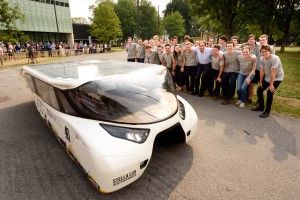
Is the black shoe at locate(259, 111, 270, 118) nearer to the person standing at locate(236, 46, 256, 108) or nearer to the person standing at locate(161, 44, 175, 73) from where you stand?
the person standing at locate(236, 46, 256, 108)

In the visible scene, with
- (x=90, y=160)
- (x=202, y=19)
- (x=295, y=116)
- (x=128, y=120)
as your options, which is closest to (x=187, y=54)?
(x=295, y=116)

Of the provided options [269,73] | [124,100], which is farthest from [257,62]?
[124,100]

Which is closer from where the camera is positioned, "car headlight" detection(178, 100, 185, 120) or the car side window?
"car headlight" detection(178, 100, 185, 120)

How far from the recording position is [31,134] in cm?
576

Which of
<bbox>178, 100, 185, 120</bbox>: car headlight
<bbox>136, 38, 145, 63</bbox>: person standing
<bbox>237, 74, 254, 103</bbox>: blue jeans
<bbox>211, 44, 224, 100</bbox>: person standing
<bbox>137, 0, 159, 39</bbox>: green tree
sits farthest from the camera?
<bbox>137, 0, 159, 39</bbox>: green tree

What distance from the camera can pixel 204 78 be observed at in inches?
342

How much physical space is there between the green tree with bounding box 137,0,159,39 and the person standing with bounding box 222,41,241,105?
65.0 m

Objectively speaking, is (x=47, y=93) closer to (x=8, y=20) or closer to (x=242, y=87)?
(x=242, y=87)

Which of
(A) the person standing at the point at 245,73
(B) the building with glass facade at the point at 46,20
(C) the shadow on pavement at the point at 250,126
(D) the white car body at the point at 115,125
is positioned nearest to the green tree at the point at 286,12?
(A) the person standing at the point at 245,73

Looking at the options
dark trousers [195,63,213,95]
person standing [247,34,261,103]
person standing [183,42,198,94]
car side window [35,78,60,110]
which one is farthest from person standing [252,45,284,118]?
car side window [35,78,60,110]

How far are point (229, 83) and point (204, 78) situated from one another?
0.93 metres

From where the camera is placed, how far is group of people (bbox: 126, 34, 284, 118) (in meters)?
6.62

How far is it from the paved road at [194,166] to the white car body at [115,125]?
39cm

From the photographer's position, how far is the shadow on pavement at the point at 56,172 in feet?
11.7
